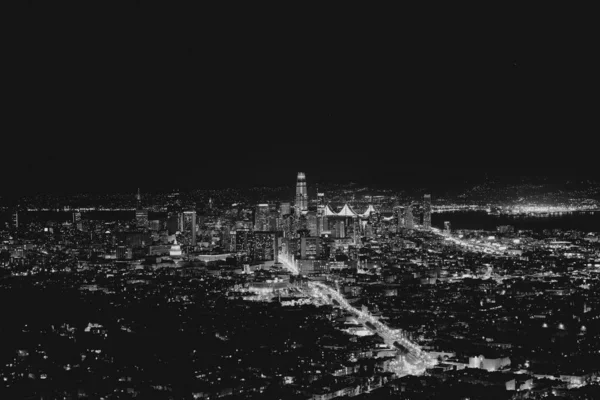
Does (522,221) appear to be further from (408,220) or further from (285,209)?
(285,209)

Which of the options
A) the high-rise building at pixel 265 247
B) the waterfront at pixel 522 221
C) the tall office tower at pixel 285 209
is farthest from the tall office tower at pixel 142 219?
the waterfront at pixel 522 221

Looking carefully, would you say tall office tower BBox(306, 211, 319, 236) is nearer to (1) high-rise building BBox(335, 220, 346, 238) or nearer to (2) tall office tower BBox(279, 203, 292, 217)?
(1) high-rise building BBox(335, 220, 346, 238)

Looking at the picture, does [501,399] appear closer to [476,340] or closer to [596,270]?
[476,340]

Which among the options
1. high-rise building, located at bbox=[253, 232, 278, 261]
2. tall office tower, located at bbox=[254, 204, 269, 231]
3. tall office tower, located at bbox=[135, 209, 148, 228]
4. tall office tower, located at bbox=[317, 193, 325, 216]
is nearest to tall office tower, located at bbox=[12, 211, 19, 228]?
tall office tower, located at bbox=[135, 209, 148, 228]

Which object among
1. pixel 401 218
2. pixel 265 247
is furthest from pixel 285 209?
pixel 265 247

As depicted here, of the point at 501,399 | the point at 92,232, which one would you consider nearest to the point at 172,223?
the point at 92,232

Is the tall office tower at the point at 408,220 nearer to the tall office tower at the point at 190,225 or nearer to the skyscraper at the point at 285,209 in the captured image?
the skyscraper at the point at 285,209
